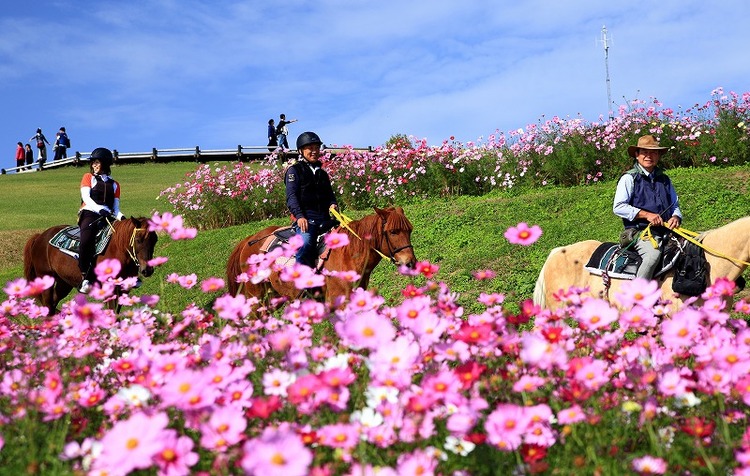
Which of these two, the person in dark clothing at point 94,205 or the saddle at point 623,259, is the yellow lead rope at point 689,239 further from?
the person in dark clothing at point 94,205

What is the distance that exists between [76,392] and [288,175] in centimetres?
462

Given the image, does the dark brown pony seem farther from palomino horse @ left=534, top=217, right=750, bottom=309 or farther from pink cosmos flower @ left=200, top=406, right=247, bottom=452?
pink cosmos flower @ left=200, top=406, right=247, bottom=452

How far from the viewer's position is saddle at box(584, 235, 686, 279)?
19.7 feet

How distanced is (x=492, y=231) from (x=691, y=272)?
776 centimetres

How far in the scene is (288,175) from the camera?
7.17 metres

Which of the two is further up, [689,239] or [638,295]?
[638,295]

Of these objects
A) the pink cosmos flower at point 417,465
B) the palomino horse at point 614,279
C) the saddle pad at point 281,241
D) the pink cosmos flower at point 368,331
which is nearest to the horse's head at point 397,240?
the saddle pad at point 281,241

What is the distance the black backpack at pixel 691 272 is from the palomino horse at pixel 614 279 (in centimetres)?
7

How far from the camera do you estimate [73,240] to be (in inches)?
362

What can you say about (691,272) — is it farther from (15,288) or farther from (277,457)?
(15,288)

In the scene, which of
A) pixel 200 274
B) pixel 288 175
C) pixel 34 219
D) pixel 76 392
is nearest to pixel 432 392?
pixel 76 392

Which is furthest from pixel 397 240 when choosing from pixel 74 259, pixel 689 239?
pixel 74 259

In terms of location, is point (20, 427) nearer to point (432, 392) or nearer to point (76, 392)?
point (76, 392)

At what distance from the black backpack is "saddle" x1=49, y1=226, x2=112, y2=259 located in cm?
675
